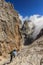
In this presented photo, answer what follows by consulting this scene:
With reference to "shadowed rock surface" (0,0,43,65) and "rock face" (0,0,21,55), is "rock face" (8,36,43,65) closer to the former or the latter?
"shadowed rock surface" (0,0,43,65)

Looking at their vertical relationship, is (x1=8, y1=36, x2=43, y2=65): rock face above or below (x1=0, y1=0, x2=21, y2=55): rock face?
below

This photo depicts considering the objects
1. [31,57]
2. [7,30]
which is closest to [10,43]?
[7,30]

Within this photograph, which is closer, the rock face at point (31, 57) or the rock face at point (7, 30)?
the rock face at point (31, 57)

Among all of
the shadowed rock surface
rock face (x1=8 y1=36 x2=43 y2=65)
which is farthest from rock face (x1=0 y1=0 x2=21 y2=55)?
rock face (x1=8 y1=36 x2=43 y2=65)

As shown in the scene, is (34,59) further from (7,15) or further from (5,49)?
(7,15)

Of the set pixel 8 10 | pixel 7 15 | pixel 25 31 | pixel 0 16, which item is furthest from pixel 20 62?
pixel 25 31

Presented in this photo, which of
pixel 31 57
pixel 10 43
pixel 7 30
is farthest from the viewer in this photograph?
pixel 7 30

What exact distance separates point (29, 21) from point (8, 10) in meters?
35.1

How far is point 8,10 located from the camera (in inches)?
884

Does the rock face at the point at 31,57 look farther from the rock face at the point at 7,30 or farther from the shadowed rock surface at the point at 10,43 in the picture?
the rock face at the point at 7,30

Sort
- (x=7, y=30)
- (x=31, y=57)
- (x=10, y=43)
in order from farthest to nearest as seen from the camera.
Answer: (x=7, y=30)
(x=10, y=43)
(x=31, y=57)

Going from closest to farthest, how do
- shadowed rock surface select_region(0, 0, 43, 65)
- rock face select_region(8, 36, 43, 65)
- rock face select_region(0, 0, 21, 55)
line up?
rock face select_region(8, 36, 43, 65) < shadowed rock surface select_region(0, 0, 43, 65) < rock face select_region(0, 0, 21, 55)

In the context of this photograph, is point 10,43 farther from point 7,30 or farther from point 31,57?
point 31,57

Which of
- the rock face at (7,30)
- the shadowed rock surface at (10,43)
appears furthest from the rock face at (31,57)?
the rock face at (7,30)
